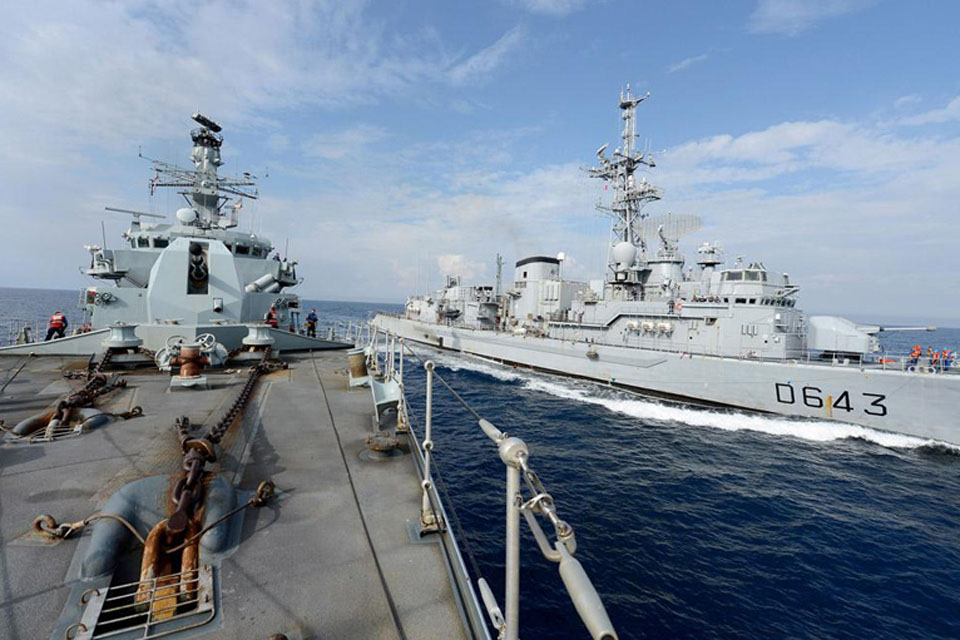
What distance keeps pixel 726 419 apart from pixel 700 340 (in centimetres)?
483

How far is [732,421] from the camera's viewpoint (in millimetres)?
16750

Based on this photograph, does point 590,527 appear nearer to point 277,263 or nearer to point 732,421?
point 732,421

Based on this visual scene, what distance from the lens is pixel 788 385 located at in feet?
56.1

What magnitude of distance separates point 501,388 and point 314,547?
19.7 metres

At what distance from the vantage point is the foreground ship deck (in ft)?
8.07

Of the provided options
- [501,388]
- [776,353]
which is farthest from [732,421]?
[501,388]

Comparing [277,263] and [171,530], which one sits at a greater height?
[277,263]

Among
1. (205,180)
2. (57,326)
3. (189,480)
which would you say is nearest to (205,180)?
(205,180)

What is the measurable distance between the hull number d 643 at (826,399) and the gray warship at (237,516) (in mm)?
16680

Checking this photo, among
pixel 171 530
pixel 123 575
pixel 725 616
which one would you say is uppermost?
pixel 171 530

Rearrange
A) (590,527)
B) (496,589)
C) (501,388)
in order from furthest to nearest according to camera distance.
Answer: (501,388) < (590,527) < (496,589)

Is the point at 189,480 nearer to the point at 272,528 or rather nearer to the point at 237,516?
the point at 237,516

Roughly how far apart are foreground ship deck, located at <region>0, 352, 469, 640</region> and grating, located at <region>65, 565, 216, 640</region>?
0.18ft

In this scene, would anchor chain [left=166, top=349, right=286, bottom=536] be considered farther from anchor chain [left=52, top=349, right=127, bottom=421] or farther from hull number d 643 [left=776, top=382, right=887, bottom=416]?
hull number d 643 [left=776, top=382, right=887, bottom=416]
